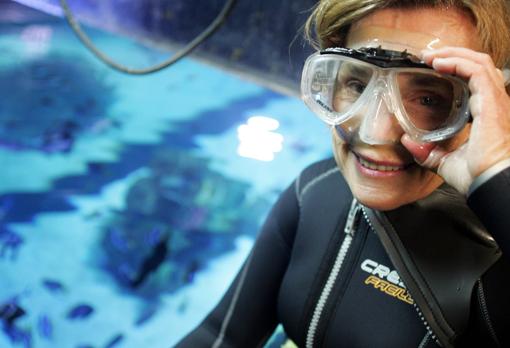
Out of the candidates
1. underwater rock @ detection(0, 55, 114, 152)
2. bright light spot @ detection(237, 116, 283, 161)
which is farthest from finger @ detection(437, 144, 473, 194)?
underwater rock @ detection(0, 55, 114, 152)

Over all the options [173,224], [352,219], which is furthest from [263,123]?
[352,219]

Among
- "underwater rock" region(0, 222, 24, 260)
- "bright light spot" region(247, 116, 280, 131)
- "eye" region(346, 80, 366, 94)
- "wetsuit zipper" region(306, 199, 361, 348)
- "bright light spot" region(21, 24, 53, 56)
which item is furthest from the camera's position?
"bright light spot" region(21, 24, 53, 56)

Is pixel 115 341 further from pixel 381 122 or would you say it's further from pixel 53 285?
pixel 381 122

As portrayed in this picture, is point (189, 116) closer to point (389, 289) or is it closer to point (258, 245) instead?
point (258, 245)

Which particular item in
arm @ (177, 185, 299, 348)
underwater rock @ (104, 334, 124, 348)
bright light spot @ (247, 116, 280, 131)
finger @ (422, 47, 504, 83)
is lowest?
bright light spot @ (247, 116, 280, 131)

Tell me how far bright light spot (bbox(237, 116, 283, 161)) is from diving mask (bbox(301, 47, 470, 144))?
321 cm

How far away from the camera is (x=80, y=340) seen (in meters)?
2.25

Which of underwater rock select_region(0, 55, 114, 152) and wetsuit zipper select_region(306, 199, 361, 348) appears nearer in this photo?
wetsuit zipper select_region(306, 199, 361, 348)

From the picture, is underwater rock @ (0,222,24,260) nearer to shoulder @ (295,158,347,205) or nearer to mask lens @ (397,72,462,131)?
shoulder @ (295,158,347,205)

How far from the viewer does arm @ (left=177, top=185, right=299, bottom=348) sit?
4.69 feet

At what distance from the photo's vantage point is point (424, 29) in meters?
0.96

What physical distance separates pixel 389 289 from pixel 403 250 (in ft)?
0.37

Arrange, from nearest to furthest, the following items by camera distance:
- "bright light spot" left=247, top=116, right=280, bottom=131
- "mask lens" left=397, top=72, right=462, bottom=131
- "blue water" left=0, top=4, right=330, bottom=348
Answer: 1. "mask lens" left=397, top=72, right=462, bottom=131
2. "blue water" left=0, top=4, right=330, bottom=348
3. "bright light spot" left=247, top=116, right=280, bottom=131

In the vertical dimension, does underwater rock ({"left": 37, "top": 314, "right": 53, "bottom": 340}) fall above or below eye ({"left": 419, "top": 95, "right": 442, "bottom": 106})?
below
